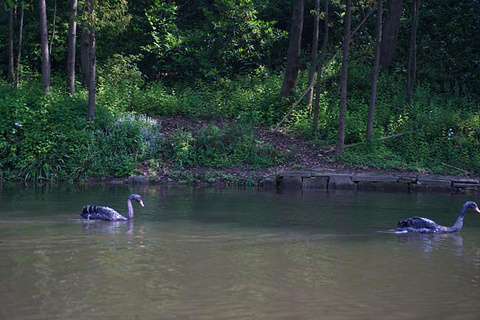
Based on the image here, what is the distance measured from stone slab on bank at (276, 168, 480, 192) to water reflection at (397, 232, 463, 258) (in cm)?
692

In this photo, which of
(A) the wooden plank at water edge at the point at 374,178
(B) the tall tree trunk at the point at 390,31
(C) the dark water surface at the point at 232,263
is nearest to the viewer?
(C) the dark water surface at the point at 232,263

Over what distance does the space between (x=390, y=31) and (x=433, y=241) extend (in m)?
18.3

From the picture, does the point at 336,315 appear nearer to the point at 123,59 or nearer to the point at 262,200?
the point at 262,200

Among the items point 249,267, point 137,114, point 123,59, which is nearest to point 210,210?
point 249,267

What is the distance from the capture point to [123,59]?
99.3 ft

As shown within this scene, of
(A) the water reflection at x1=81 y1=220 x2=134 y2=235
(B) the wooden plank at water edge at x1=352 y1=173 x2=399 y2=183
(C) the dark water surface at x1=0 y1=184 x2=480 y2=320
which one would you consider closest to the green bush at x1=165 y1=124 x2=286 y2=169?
(B) the wooden plank at water edge at x1=352 y1=173 x2=399 y2=183

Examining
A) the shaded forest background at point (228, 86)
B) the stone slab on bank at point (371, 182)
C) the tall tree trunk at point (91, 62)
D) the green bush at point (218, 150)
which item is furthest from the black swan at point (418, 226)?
the tall tree trunk at point (91, 62)

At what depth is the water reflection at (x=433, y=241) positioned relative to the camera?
40.5 ft

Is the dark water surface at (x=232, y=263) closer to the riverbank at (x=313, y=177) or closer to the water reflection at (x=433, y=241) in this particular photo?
the water reflection at (x=433, y=241)

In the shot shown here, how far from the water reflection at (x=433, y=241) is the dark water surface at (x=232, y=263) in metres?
0.02

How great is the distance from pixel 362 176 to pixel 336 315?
13.2 m

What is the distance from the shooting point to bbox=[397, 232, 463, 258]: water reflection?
12346 mm

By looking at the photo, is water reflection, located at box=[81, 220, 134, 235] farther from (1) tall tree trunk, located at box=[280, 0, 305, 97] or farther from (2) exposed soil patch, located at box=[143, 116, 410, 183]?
(1) tall tree trunk, located at box=[280, 0, 305, 97]

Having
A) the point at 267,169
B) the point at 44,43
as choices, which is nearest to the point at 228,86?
the point at 267,169
